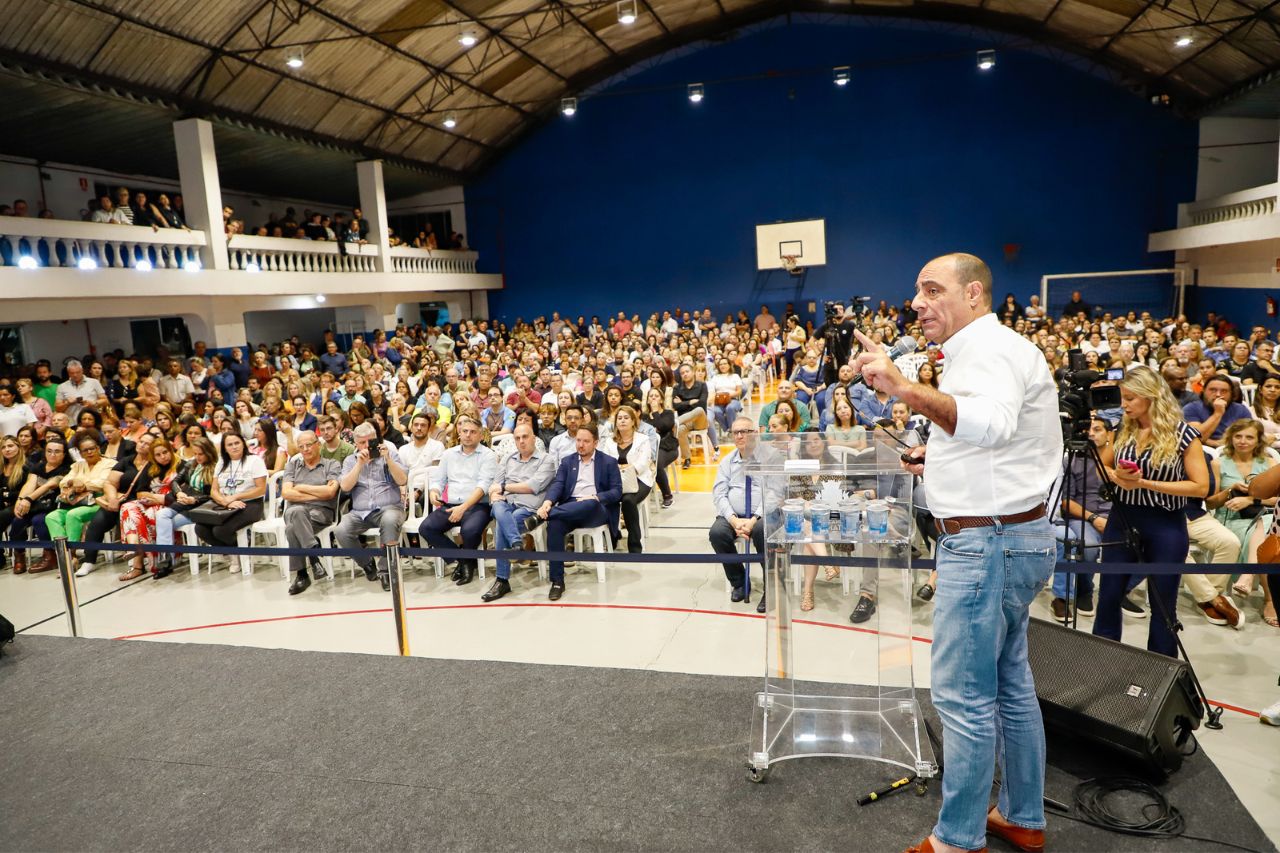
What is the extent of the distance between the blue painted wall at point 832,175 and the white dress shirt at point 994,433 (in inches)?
697

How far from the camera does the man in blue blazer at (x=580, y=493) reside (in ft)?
17.3

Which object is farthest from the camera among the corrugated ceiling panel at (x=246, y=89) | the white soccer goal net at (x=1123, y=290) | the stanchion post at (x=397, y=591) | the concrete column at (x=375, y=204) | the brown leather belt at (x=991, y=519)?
the white soccer goal net at (x=1123, y=290)

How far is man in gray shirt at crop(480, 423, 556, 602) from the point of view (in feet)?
17.4

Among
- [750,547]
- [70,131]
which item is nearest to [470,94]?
[70,131]

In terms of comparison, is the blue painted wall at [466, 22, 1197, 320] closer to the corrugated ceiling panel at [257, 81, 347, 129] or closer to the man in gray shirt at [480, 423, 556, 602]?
the corrugated ceiling panel at [257, 81, 347, 129]

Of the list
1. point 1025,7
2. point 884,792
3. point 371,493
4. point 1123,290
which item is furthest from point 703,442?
point 1123,290

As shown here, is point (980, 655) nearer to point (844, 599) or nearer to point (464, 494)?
point (844, 599)

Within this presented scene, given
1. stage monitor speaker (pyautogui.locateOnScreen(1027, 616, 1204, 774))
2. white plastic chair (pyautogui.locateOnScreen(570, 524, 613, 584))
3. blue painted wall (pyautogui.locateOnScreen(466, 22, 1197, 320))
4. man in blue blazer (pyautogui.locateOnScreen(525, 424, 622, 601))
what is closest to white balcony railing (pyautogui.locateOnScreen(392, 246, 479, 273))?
blue painted wall (pyautogui.locateOnScreen(466, 22, 1197, 320))

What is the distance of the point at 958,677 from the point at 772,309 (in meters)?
18.2

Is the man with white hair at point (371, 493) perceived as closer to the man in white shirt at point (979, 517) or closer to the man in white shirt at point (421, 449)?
the man in white shirt at point (421, 449)

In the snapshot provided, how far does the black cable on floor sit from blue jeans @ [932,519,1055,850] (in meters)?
0.49

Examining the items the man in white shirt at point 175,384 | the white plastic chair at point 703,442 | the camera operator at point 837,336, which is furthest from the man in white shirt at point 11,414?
the camera operator at point 837,336

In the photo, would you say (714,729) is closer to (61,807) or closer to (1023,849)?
(1023,849)

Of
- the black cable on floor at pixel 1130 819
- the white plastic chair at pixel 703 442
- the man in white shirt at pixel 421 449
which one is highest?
the man in white shirt at pixel 421 449
